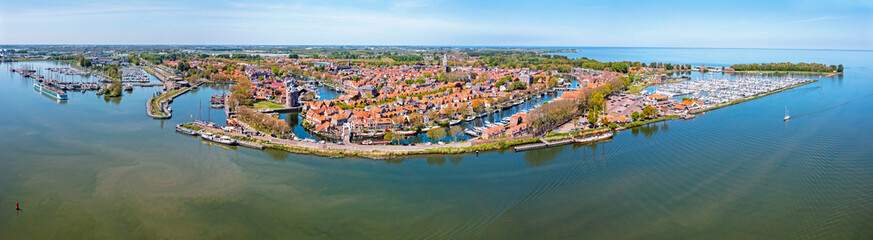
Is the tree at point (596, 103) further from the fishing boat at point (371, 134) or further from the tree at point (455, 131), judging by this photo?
the fishing boat at point (371, 134)

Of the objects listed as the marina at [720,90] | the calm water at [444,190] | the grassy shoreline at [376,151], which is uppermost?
the marina at [720,90]

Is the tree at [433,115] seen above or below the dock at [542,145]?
above

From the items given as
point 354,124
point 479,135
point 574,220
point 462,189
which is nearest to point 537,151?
point 479,135

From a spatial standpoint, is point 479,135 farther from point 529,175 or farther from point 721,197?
point 721,197

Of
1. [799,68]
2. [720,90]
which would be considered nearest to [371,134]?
[720,90]

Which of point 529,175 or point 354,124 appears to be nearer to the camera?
point 529,175

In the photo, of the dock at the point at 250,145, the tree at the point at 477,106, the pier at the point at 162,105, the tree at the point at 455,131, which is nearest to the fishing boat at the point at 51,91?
the pier at the point at 162,105

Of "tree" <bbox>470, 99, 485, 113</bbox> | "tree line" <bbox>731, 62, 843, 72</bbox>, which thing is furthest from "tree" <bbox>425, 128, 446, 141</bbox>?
"tree line" <bbox>731, 62, 843, 72</bbox>
